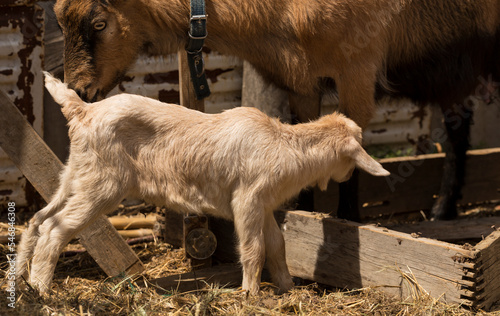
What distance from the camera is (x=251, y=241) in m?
3.16

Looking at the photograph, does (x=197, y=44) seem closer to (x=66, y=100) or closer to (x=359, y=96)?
(x=66, y=100)

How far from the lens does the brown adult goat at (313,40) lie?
359cm

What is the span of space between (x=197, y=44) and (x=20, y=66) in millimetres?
2047

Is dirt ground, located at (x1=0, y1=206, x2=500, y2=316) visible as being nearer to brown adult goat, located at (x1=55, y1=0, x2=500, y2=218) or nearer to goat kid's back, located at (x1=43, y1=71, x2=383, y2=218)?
goat kid's back, located at (x1=43, y1=71, x2=383, y2=218)

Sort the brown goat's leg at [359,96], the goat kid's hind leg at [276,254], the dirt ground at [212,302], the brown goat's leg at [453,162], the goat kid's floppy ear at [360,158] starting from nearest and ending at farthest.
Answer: the dirt ground at [212,302] → the goat kid's floppy ear at [360,158] → the goat kid's hind leg at [276,254] → the brown goat's leg at [359,96] → the brown goat's leg at [453,162]

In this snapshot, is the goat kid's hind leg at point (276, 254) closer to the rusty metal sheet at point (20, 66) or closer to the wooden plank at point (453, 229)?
the wooden plank at point (453, 229)

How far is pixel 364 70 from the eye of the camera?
12.7ft

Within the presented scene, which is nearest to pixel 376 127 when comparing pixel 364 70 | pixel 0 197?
pixel 364 70

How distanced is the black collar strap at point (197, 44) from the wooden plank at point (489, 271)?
180 cm

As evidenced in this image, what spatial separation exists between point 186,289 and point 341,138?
127 cm

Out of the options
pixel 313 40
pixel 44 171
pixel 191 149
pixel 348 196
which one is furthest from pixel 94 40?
pixel 348 196

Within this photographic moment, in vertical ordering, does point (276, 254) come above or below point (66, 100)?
below

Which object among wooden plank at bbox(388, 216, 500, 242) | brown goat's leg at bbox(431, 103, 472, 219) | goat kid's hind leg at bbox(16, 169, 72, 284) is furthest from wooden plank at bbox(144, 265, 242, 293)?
brown goat's leg at bbox(431, 103, 472, 219)

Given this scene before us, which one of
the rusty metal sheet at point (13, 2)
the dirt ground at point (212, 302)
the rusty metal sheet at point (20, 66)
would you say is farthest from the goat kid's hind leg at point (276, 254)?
the rusty metal sheet at point (13, 2)
